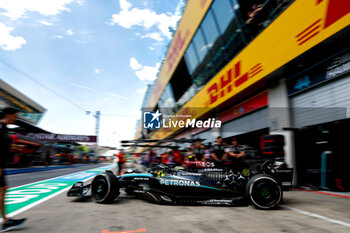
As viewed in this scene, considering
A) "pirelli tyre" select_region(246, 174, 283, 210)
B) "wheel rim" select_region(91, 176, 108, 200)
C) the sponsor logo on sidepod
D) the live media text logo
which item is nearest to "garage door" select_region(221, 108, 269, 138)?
"pirelli tyre" select_region(246, 174, 283, 210)

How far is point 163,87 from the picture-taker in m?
24.2

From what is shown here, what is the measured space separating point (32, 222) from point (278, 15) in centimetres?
788

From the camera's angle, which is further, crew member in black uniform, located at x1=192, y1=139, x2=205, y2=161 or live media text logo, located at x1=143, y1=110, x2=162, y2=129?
live media text logo, located at x1=143, y1=110, x2=162, y2=129

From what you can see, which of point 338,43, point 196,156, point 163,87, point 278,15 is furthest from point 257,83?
point 163,87

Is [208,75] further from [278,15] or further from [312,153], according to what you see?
[312,153]

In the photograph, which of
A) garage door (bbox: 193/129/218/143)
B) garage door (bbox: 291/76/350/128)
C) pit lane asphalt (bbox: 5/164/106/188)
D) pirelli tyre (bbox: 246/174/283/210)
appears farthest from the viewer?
garage door (bbox: 193/129/218/143)

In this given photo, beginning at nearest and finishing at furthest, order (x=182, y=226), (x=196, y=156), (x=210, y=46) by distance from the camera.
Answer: (x=182, y=226)
(x=196, y=156)
(x=210, y=46)

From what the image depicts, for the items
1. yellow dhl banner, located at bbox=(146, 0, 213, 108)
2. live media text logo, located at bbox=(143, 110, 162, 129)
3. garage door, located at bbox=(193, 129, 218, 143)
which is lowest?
garage door, located at bbox=(193, 129, 218, 143)

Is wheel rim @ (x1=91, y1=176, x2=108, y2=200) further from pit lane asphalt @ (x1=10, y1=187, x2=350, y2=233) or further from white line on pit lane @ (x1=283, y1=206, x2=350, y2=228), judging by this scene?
white line on pit lane @ (x1=283, y1=206, x2=350, y2=228)

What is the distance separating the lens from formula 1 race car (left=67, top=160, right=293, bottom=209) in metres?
4.21

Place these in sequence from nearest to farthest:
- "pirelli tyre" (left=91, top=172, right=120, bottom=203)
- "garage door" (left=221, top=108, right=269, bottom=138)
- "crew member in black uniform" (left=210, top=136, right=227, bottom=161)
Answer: "pirelli tyre" (left=91, top=172, right=120, bottom=203) → "crew member in black uniform" (left=210, top=136, right=227, bottom=161) → "garage door" (left=221, top=108, right=269, bottom=138)

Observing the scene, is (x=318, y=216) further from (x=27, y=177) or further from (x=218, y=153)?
(x=27, y=177)

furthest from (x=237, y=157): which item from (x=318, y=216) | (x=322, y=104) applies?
(x=322, y=104)

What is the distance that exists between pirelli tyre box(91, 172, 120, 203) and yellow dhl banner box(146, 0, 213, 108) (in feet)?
31.9
